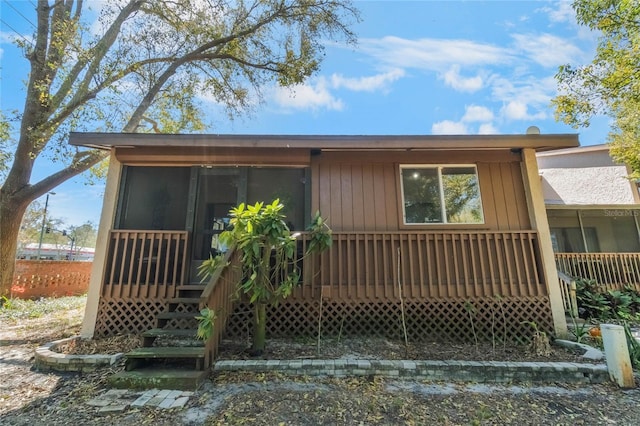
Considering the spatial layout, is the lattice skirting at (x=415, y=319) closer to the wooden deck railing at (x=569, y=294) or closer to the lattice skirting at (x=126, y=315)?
the lattice skirting at (x=126, y=315)

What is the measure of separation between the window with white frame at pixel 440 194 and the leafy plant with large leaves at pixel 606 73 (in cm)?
688

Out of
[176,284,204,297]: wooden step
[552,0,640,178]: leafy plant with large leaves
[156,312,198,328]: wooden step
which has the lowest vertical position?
[156,312,198,328]: wooden step

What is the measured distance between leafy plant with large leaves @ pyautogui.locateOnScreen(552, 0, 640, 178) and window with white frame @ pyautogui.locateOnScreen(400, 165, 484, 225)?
6882 mm

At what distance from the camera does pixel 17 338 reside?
5.19 metres

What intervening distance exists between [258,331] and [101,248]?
308 centimetres

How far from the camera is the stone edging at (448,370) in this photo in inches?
136

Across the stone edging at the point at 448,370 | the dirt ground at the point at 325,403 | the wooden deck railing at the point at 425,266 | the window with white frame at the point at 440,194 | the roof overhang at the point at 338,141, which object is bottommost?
the dirt ground at the point at 325,403

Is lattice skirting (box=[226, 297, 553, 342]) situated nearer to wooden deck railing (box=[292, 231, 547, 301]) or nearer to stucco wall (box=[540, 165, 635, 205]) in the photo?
wooden deck railing (box=[292, 231, 547, 301])

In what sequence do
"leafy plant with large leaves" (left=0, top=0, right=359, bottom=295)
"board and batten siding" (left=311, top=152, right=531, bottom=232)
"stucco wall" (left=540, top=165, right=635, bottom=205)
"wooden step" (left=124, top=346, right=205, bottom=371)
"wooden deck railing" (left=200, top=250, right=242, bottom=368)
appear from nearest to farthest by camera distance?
"wooden step" (left=124, top=346, right=205, bottom=371)
"wooden deck railing" (left=200, top=250, right=242, bottom=368)
"board and batten siding" (left=311, top=152, right=531, bottom=232)
"leafy plant with large leaves" (left=0, top=0, right=359, bottom=295)
"stucco wall" (left=540, top=165, right=635, bottom=205)

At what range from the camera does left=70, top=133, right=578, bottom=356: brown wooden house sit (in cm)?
479

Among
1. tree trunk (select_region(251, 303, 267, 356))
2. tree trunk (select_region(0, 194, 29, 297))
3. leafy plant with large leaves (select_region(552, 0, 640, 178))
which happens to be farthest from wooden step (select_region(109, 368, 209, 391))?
leafy plant with large leaves (select_region(552, 0, 640, 178))

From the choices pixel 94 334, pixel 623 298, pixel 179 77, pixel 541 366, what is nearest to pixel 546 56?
pixel 623 298

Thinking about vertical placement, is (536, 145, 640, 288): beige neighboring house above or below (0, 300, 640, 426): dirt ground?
above

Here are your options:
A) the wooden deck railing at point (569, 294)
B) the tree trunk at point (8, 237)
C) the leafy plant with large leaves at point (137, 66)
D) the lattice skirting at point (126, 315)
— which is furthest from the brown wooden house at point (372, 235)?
the tree trunk at point (8, 237)
